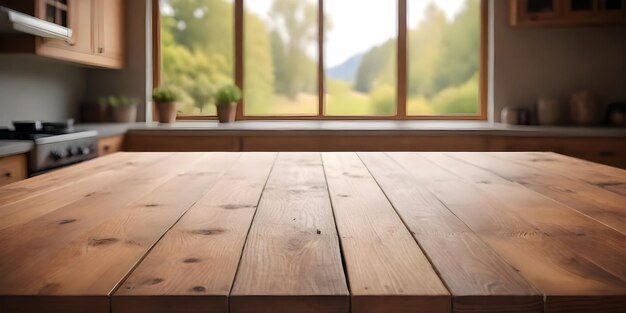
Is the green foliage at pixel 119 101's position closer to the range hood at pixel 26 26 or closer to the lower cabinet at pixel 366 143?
the lower cabinet at pixel 366 143

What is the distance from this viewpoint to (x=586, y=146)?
13.1 ft

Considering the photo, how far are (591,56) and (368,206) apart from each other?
3952 mm

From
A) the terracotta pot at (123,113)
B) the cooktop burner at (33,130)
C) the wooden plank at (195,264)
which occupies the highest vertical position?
the terracotta pot at (123,113)

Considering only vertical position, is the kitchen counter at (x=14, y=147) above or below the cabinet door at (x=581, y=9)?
below

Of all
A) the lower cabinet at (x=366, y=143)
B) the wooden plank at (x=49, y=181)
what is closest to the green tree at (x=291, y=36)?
the lower cabinet at (x=366, y=143)

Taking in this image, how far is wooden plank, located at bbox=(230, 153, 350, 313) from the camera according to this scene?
0.73 meters

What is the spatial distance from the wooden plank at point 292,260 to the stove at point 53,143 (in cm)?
196

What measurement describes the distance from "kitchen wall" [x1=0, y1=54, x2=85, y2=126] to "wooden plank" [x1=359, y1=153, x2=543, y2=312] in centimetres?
304

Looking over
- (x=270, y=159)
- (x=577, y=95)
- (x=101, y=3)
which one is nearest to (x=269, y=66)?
(x=101, y=3)

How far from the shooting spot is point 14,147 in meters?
2.89

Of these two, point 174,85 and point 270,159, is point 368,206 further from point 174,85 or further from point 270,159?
point 174,85

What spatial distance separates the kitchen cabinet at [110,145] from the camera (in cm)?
388

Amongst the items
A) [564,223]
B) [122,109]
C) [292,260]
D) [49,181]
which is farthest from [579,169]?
[122,109]

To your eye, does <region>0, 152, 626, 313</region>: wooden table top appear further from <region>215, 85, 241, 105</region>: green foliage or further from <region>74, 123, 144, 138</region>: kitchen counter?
<region>215, 85, 241, 105</region>: green foliage
